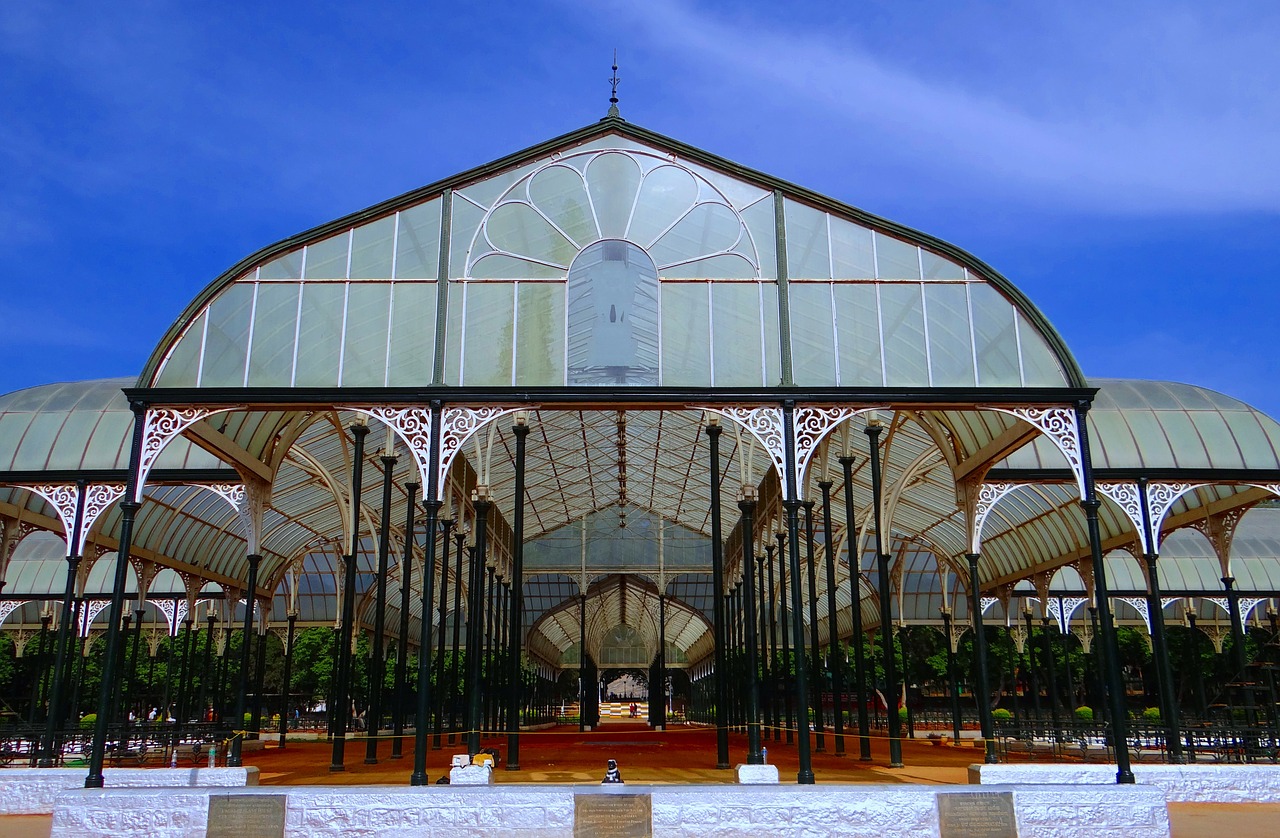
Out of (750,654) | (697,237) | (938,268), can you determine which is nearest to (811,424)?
(938,268)

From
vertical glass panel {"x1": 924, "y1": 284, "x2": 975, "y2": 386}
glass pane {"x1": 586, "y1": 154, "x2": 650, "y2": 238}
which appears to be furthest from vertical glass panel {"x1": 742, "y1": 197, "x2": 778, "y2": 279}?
vertical glass panel {"x1": 924, "y1": 284, "x2": 975, "y2": 386}

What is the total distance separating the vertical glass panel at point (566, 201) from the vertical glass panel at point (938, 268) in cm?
648

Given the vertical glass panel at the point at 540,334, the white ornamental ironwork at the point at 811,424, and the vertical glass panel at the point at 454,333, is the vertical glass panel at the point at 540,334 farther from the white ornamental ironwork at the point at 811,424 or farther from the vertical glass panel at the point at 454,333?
the white ornamental ironwork at the point at 811,424

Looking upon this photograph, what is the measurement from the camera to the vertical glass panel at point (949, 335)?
58.6 ft

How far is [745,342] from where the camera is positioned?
18.0 meters

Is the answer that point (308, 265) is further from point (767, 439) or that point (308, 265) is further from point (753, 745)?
point (753, 745)

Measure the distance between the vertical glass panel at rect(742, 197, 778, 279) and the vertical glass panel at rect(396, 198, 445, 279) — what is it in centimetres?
553

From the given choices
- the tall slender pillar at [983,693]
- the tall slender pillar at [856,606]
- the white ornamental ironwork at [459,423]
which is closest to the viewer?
the white ornamental ironwork at [459,423]

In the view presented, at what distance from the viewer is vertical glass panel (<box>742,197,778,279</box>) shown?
61.5 feet

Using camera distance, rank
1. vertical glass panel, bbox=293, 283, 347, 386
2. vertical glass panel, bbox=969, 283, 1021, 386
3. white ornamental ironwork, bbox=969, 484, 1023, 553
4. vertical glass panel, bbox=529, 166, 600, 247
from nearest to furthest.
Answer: vertical glass panel, bbox=293, 283, 347, 386
vertical glass panel, bbox=969, 283, 1021, 386
vertical glass panel, bbox=529, 166, 600, 247
white ornamental ironwork, bbox=969, 484, 1023, 553

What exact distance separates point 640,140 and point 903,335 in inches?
259

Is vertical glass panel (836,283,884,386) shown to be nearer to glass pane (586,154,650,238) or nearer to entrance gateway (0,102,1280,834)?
entrance gateway (0,102,1280,834)

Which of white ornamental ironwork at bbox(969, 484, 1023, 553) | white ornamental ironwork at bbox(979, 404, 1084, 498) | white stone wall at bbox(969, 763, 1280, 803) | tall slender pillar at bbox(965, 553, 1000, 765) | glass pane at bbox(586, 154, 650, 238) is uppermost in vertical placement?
glass pane at bbox(586, 154, 650, 238)

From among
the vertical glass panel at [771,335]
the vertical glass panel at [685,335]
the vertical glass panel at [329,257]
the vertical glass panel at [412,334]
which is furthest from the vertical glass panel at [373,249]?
the vertical glass panel at [771,335]
